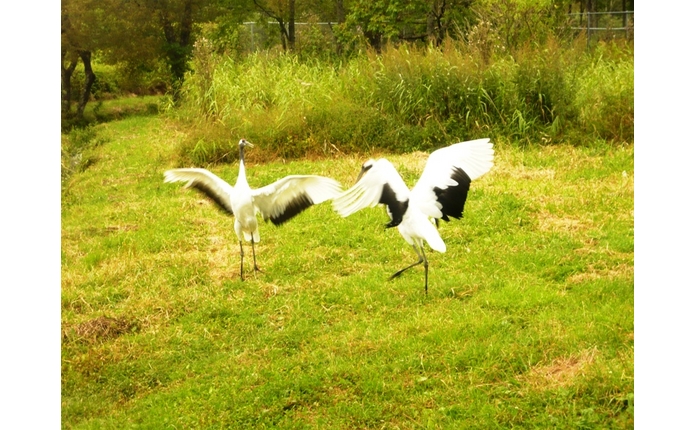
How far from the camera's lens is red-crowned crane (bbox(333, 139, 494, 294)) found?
9.35 feet

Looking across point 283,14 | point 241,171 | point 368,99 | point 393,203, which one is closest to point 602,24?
point 368,99

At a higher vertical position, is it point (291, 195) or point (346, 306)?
point (291, 195)

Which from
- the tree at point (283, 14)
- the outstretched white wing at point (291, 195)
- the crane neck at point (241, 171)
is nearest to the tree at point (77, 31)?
the tree at point (283, 14)

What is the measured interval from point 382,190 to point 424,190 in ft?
0.55

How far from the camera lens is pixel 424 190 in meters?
2.89

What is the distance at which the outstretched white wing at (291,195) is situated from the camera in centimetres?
296

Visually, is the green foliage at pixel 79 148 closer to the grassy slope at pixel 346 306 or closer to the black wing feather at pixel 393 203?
the grassy slope at pixel 346 306

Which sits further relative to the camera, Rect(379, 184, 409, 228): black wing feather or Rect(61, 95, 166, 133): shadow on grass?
Rect(61, 95, 166, 133): shadow on grass

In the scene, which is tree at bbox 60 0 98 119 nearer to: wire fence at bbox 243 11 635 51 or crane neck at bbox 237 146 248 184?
crane neck at bbox 237 146 248 184

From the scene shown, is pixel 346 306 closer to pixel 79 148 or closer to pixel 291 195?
pixel 291 195

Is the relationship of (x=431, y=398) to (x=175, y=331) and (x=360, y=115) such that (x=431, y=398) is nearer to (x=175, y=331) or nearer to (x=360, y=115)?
(x=175, y=331)

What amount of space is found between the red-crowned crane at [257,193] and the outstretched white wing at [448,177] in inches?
14.0

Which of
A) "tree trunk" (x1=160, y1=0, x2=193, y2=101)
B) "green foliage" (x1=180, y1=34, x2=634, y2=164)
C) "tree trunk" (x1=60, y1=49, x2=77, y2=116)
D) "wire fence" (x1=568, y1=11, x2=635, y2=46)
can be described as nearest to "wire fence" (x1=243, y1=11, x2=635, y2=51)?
"wire fence" (x1=568, y1=11, x2=635, y2=46)

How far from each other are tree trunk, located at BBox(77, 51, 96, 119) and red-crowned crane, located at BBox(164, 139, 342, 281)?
1.20 metres
